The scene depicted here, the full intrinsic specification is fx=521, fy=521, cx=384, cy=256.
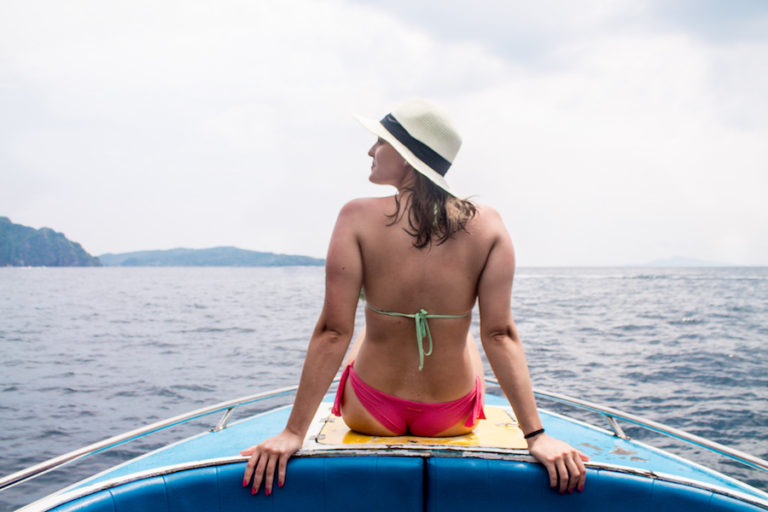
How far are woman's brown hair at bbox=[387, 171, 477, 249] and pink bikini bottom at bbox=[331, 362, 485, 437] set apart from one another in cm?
73

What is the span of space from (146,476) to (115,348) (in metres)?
14.0

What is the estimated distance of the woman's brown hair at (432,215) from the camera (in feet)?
6.53

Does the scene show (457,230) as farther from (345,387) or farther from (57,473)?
(57,473)

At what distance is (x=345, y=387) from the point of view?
2459 millimetres

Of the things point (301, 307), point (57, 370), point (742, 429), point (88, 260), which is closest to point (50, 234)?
point (88, 260)

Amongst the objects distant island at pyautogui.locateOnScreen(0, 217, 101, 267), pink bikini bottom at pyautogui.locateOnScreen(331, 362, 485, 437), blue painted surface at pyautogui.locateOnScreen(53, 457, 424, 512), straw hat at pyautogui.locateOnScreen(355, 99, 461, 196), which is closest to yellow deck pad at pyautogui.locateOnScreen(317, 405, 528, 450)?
pink bikini bottom at pyautogui.locateOnScreen(331, 362, 485, 437)

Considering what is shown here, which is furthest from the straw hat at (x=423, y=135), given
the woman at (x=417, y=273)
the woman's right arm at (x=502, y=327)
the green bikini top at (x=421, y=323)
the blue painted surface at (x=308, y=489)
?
the blue painted surface at (x=308, y=489)

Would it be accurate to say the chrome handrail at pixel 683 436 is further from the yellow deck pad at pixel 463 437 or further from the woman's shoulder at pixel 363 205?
the woman's shoulder at pixel 363 205

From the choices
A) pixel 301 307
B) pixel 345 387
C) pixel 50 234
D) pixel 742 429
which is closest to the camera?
pixel 345 387

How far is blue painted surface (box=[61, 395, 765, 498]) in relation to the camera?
2531mm

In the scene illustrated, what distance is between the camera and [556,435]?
3268mm

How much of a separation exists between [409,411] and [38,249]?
559 feet

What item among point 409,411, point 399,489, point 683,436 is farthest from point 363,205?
point 683,436

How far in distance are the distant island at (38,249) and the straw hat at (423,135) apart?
519 feet
